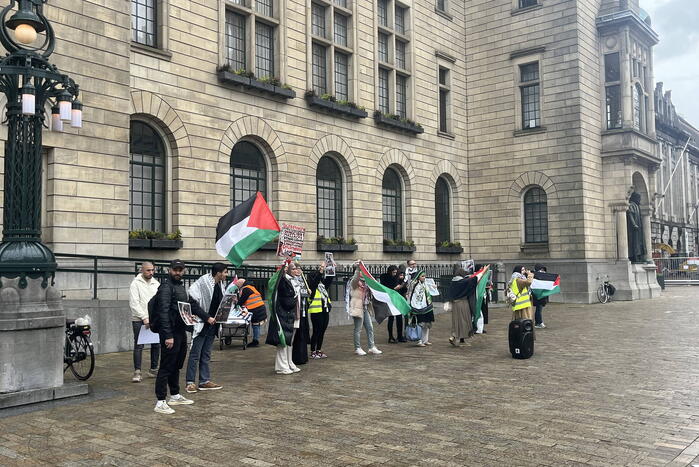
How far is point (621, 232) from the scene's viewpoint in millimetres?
30094

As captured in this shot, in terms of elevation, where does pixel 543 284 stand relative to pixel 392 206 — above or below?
below

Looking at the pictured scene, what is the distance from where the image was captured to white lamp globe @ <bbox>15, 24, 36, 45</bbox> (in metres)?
9.46

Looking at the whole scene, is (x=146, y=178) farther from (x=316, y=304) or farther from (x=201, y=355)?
(x=201, y=355)

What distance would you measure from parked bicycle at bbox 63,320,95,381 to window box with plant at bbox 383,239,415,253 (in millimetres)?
16203

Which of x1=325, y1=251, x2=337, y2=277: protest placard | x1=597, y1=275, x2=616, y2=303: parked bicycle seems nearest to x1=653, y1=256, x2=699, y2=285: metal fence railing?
x1=597, y1=275, x2=616, y2=303: parked bicycle

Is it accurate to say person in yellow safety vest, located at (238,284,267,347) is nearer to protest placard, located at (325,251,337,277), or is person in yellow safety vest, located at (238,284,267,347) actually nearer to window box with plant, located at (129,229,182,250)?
protest placard, located at (325,251,337,277)

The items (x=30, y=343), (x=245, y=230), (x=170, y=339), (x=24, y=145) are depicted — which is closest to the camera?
(x=170, y=339)

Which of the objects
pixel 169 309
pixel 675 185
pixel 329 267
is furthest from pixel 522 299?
pixel 675 185

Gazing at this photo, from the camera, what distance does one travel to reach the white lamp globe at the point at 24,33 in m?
9.46

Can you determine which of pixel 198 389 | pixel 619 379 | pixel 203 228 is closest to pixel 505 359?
pixel 619 379

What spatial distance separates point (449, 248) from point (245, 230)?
19.7 m

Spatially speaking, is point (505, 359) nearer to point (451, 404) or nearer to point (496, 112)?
point (451, 404)

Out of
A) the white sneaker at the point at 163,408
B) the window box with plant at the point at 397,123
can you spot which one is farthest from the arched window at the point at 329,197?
the white sneaker at the point at 163,408

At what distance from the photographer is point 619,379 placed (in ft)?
33.4
